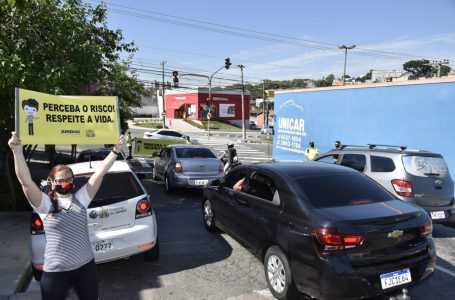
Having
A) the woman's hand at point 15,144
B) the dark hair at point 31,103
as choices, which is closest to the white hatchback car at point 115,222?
the dark hair at point 31,103

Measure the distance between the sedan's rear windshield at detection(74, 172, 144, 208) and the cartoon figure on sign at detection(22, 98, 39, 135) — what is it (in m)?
1.06

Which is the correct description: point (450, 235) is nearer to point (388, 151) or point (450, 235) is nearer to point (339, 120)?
point (388, 151)

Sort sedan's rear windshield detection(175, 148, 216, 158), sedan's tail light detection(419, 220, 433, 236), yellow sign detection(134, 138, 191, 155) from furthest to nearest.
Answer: yellow sign detection(134, 138, 191, 155)
sedan's rear windshield detection(175, 148, 216, 158)
sedan's tail light detection(419, 220, 433, 236)

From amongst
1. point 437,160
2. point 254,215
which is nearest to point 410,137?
point 437,160

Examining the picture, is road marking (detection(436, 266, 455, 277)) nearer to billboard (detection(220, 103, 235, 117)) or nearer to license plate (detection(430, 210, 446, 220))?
license plate (detection(430, 210, 446, 220))

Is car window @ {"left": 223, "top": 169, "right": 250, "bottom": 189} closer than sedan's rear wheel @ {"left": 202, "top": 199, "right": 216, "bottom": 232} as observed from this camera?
Yes

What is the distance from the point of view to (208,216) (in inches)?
270

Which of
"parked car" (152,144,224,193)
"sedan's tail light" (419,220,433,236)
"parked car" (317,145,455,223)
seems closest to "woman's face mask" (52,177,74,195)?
"sedan's tail light" (419,220,433,236)

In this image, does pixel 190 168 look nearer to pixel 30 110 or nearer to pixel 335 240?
pixel 30 110

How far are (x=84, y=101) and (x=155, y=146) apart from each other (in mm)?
12038

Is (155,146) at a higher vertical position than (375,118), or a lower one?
lower

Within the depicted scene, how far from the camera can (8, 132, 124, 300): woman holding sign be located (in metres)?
2.87

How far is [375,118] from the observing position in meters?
13.0

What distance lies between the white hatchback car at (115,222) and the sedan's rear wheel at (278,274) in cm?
170
